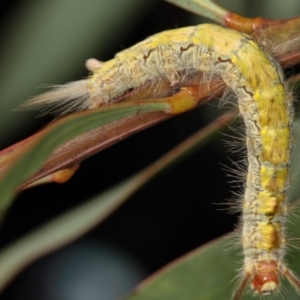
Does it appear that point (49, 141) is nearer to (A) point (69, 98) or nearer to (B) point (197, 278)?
(B) point (197, 278)

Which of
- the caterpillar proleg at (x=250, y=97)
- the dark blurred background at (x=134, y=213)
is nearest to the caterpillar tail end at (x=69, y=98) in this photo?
the caterpillar proleg at (x=250, y=97)

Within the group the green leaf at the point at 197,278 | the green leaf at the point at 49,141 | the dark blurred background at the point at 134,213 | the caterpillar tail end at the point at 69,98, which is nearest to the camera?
the green leaf at the point at 49,141

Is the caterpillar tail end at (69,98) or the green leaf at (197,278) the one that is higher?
the caterpillar tail end at (69,98)

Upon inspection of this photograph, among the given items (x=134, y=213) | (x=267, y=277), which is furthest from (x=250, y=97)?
(x=134, y=213)

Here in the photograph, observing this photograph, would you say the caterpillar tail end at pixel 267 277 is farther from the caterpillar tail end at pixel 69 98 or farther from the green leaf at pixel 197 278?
the caterpillar tail end at pixel 69 98

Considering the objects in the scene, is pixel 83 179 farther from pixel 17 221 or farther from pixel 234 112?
pixel 234 112

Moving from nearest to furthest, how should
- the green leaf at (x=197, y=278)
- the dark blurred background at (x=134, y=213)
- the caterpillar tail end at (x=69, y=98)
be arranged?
the green leaf at (x=197, y=278) < the caterpillar tail end at (x=69, y=98) < the dark blurred background at (x=134, y=213)

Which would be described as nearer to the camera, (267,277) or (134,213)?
(267,277)

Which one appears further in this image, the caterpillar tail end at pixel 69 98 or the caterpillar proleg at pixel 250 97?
the caterpillar tail end at pixel 69 98

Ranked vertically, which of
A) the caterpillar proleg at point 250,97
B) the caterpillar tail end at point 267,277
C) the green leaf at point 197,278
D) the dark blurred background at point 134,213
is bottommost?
the dark blurred background at point 134,213
